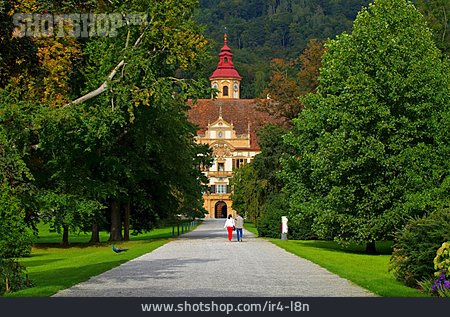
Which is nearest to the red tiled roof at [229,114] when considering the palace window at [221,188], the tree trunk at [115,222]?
the palace window at [221,188]

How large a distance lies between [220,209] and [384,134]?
82.1m

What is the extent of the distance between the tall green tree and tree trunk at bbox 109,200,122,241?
12.4 metres

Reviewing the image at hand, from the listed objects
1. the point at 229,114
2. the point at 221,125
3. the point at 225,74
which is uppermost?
the point at 225,74

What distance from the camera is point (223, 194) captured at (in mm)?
110562

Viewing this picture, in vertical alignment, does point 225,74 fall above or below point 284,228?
above

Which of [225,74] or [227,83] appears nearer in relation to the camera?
[227,83]

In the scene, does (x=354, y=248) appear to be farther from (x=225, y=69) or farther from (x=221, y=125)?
(x=225, y=69)

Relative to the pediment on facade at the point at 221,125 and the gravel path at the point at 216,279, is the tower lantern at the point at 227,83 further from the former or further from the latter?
the gravel path at the point at 216,279

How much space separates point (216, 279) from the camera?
16.9 m

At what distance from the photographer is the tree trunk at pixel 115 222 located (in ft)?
136

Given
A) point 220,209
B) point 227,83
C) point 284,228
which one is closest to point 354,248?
point 284,228

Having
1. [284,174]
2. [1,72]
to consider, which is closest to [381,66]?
[284,174]
